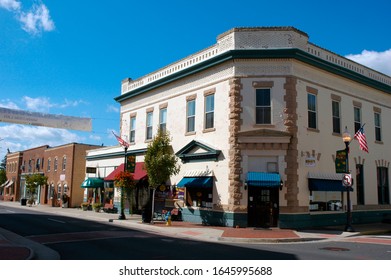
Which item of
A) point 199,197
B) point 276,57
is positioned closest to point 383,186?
point 276,57

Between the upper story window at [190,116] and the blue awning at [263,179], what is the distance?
6.02m

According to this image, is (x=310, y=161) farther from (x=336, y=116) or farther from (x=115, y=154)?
(x=115, y=154)

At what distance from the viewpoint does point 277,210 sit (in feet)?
66.4

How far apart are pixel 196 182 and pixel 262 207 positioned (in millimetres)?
4197

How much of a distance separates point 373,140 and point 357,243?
1258 cm

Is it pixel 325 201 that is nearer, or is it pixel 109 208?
pixel 325 201

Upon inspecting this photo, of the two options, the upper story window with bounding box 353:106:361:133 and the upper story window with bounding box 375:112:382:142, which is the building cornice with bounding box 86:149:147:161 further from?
the upper story window with bounding box 375:112:382:142

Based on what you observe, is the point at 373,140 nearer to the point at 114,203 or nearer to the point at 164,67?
the point at 164,67

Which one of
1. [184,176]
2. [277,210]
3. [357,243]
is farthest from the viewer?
[184,176]

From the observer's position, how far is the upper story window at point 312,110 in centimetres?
2188

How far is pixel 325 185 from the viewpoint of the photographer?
21.2m

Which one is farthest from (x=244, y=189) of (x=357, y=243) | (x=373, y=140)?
(x=373, y=140)

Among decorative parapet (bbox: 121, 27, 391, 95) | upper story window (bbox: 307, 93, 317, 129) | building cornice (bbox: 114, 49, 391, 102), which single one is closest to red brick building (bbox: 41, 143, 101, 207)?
building cornice (bbox: 114, 49, 391, 102)

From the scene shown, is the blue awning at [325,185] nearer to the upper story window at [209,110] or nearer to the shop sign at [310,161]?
the shop sign at [310,161]
